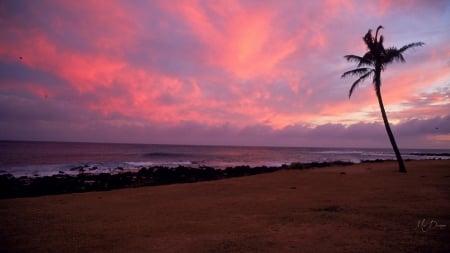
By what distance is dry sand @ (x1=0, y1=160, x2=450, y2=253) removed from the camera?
594cm

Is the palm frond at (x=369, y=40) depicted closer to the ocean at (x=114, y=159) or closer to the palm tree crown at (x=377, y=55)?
the palm tree crown at (x=377, y=55)

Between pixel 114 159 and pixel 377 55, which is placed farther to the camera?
pixel 114 159

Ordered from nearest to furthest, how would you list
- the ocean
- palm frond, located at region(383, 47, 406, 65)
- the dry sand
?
the dry sand → palm frond, located at region(383, 47, 406, 65) → the ocean

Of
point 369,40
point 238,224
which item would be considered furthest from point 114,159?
point 238,224

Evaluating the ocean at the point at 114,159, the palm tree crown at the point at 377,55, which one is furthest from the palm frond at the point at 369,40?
the ocean at the point at 114,159

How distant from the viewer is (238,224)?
766cm

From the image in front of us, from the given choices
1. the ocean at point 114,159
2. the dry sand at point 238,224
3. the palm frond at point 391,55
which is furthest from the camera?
the ocean at point 114,159

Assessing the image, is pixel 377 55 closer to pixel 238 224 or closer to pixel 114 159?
pixel 238 224

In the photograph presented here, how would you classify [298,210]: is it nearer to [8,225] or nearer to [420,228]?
[420,228]

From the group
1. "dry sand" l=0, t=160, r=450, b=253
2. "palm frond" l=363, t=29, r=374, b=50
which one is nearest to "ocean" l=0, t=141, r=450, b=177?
"dry sand" l=0, t=160, r=450, b=253

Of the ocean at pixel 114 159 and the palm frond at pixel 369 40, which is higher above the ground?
the palm frond at pixel 369 40

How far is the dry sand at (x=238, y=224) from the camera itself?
594 cm

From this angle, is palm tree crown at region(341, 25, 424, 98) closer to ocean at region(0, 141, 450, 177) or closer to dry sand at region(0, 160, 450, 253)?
dry sand at region(0, 160, 450, 253)

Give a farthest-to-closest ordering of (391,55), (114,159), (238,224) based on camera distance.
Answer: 1. (114,159)
2. (391,55)
3. (238,224)
